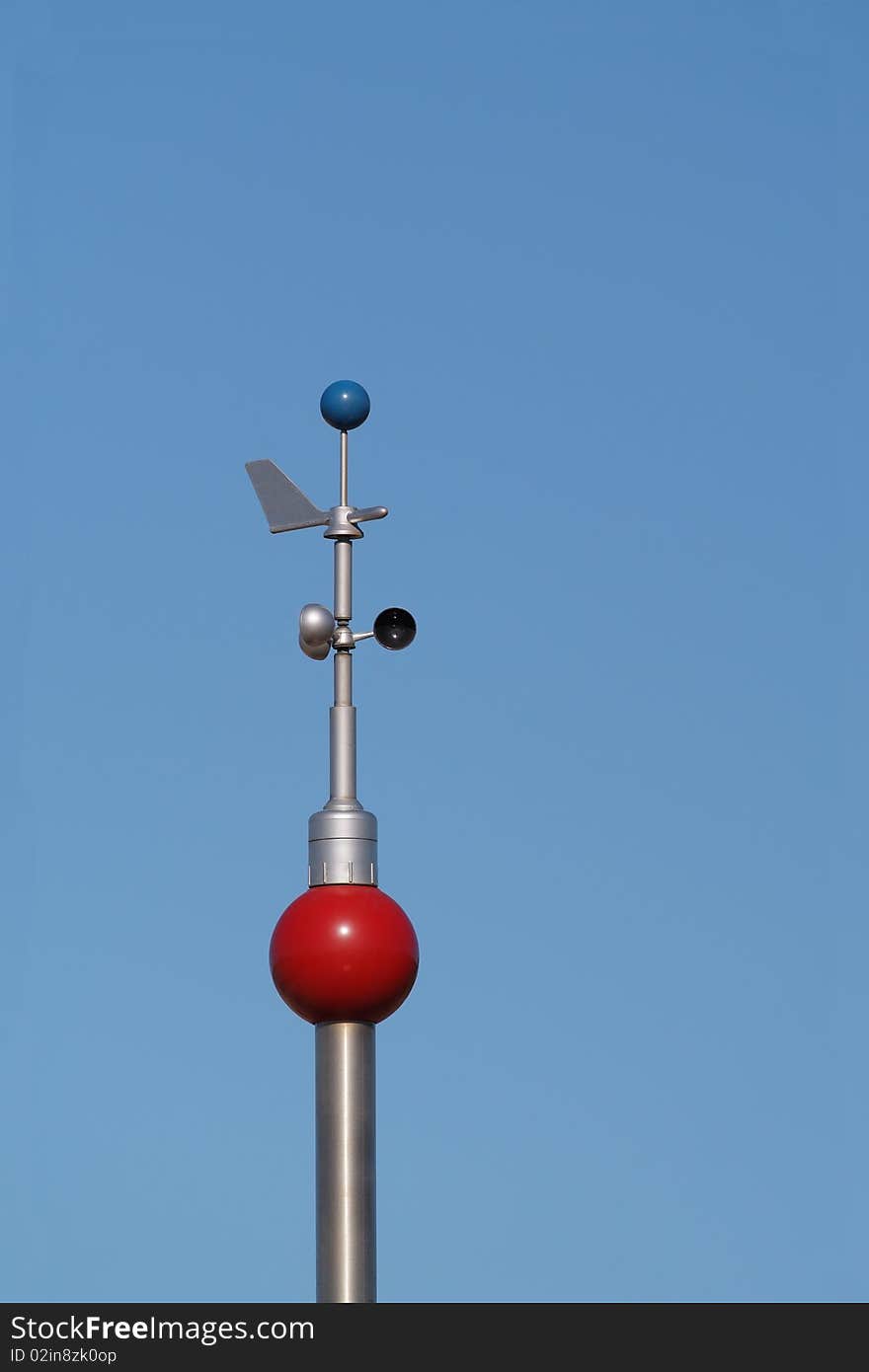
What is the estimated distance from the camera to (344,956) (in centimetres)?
2498

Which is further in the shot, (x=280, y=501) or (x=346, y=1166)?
(x=280, y=501)

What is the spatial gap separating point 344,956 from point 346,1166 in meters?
1.89

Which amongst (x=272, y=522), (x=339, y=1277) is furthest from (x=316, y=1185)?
(x=272, y=522)

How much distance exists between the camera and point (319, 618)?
26.0 m

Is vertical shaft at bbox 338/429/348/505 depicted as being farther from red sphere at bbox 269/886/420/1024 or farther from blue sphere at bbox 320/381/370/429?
red sphere at bbox 269/886/420/1024

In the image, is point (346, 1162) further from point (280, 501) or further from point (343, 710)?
point (280, 501)

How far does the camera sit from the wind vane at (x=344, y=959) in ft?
80.5

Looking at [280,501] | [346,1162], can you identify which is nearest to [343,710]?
[280,501]

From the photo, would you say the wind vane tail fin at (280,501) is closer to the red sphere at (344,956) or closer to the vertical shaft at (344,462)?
the vertical shaft at (344,462)

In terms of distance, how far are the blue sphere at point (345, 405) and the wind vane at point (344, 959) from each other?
0.96 metres

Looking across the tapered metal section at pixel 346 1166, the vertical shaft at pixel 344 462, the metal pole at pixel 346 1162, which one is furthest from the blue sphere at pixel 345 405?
the tapered metal section at pixel 346 1166

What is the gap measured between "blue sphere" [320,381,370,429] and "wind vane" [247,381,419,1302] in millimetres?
958

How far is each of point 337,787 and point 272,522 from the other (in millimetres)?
2821
